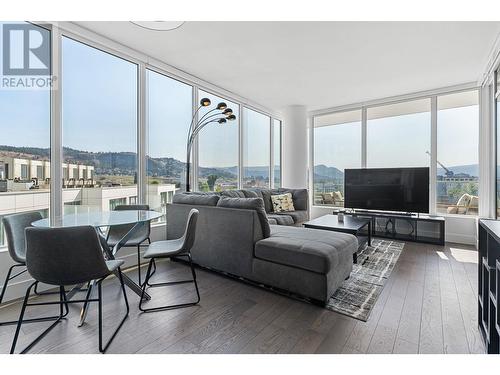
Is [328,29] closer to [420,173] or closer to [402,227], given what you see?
[420,173]

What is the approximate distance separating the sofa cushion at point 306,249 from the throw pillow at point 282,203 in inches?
79.2

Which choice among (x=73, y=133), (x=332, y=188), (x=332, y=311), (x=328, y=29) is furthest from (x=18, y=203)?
(x=332, y=188)

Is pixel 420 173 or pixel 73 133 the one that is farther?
pixel 420 173

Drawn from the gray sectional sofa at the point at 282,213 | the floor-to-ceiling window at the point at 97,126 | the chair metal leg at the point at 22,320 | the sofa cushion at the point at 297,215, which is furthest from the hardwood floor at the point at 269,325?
the sofa cushion at the point at 297,215

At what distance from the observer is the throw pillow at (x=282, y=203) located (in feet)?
15.5

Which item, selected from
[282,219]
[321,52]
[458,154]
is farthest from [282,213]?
[458,154]

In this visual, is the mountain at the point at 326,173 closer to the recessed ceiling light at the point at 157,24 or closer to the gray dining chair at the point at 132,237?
the gray dining chair at the point at 132,237

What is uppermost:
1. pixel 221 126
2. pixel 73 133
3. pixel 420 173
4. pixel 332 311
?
pixel 221 126

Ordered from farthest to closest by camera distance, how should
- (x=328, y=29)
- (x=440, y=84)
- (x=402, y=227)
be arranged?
1. (x=402, y=227)
2. (x=440, y=84)
3. (x=328, y=29)

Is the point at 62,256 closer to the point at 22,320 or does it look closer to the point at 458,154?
the point at 22,320

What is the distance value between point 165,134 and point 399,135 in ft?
14.6

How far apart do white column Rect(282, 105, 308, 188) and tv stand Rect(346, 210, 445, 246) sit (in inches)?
55.8
